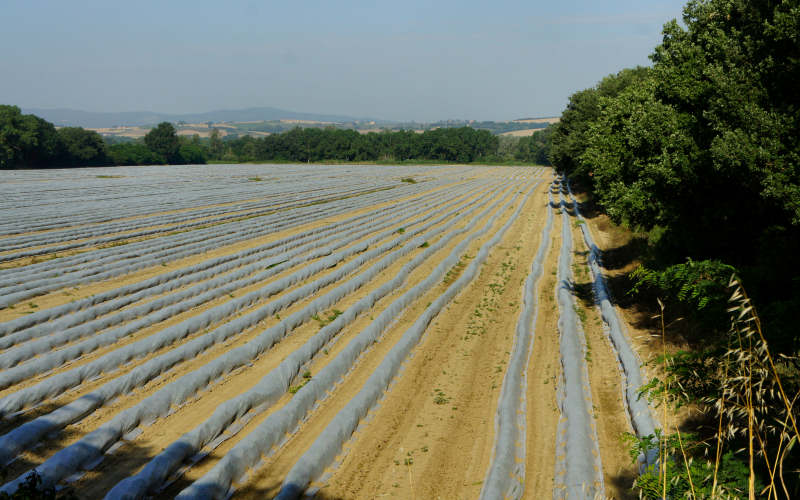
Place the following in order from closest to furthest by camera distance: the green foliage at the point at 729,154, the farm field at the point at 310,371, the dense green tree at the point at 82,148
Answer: the farm field at the point at 310,371 → the green foliage at the point at 729,154 → the dense green tree at the point at 82,148

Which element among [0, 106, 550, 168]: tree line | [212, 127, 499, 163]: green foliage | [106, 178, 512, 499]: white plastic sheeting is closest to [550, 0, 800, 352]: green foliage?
[106, 178, 512, 499]: white plastic sheeting

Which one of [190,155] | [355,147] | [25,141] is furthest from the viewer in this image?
[355,147]

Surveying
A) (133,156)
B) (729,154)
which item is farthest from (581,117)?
(133,156)

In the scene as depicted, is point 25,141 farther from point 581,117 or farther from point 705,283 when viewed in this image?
point 705,283

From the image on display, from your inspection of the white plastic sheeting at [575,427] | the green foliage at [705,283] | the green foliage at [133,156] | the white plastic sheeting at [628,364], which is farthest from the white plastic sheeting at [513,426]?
the green foliage at [133,156]

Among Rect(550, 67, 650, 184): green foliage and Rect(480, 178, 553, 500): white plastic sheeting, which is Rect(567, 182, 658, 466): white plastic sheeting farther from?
Rect(550, 67, 650, 184): green foliage

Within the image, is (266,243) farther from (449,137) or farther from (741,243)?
(449,137)

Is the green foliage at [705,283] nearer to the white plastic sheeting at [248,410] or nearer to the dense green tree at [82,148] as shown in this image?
the white plastic sheeting at [248,410]
